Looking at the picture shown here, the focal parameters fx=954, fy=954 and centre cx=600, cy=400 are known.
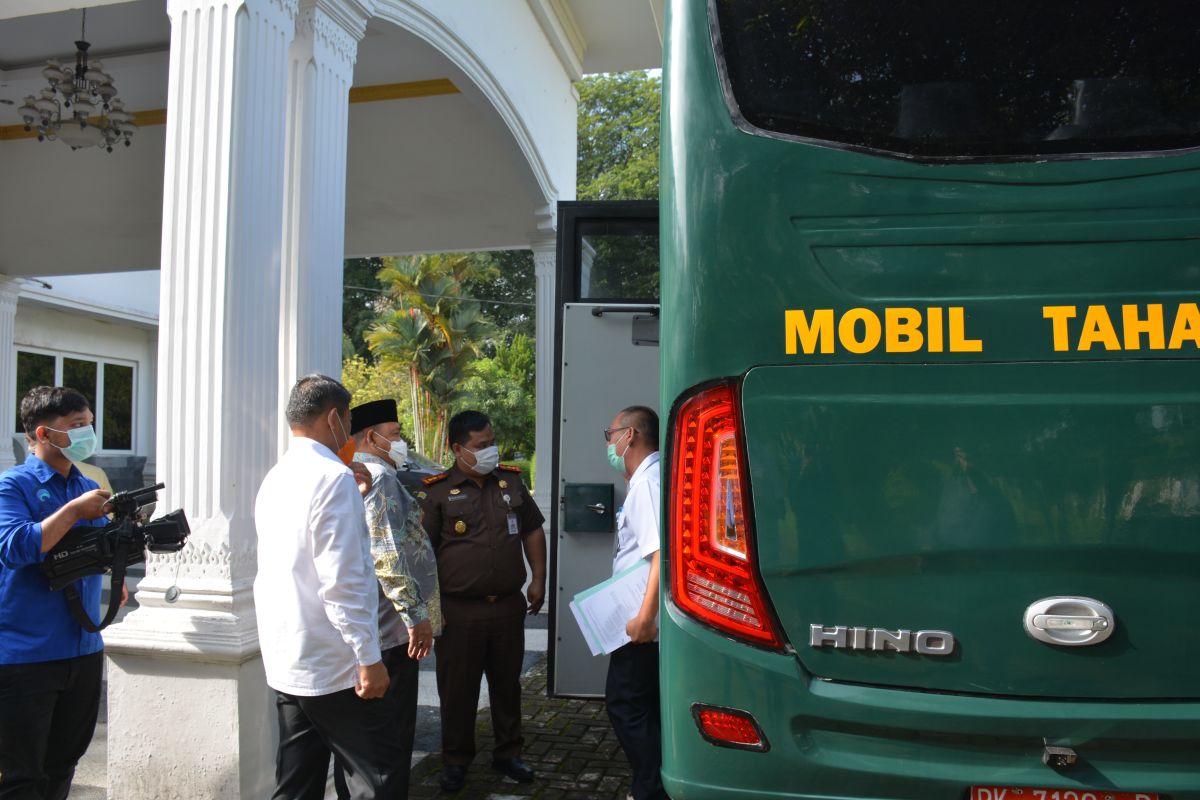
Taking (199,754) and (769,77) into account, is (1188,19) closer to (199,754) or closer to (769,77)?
(769,77)

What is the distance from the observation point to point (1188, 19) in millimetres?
2303

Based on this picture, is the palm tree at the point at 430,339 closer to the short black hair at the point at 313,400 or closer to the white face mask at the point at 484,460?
the white face mask at the point at 484,460

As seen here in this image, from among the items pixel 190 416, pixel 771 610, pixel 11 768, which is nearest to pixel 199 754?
pixel 11 768

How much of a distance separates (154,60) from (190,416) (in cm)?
572

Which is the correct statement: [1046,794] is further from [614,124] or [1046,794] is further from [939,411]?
[614,124]

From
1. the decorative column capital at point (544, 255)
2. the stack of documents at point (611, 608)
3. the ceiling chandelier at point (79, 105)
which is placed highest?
the ceiling chandelier at point (79, 105)

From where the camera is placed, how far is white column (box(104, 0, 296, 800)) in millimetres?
4160

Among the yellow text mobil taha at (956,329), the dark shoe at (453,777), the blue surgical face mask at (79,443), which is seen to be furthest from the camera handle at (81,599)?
the yellow text mobil taha at (956,329)

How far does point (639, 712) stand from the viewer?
3.89 metres

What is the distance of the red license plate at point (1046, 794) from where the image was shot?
2.03m

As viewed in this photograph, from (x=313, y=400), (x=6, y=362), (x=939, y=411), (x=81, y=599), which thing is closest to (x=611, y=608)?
(x=313, y=400)

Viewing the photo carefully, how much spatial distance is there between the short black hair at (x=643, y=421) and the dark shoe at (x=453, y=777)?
74.2 inches

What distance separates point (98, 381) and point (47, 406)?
54.8 feet

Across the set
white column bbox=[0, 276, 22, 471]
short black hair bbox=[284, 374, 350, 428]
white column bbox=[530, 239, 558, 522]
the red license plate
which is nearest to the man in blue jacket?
short black hair bbox=[284, 374, 350, 428]
